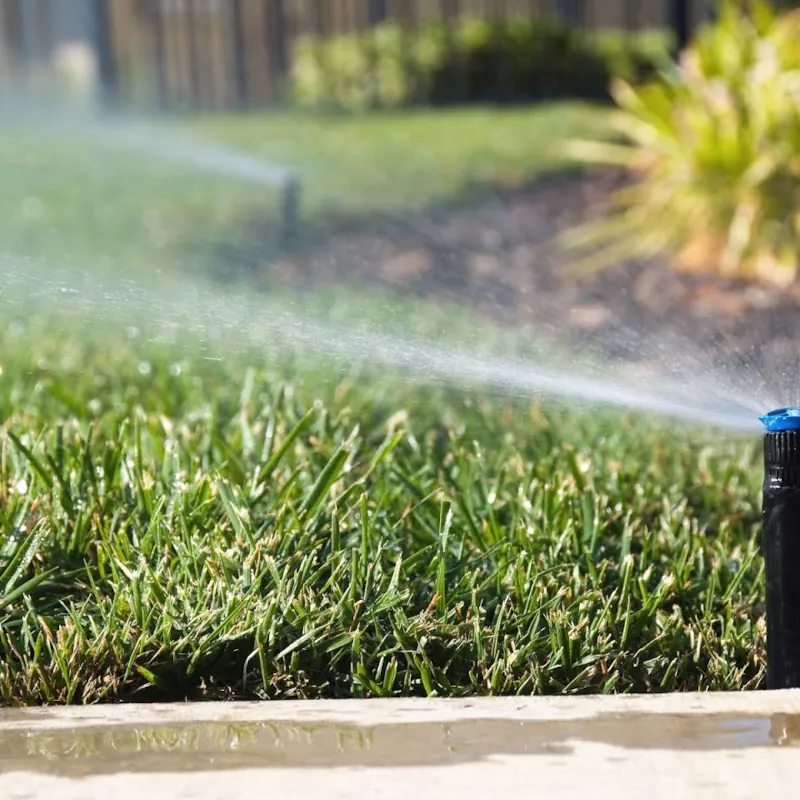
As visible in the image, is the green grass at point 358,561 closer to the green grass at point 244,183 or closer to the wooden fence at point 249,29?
the green grass at point 244,183

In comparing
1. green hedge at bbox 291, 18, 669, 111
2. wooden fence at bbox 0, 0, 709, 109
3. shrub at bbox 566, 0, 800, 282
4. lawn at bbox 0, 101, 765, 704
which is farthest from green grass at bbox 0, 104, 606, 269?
lawn at bbox 0, 101, 765, 704

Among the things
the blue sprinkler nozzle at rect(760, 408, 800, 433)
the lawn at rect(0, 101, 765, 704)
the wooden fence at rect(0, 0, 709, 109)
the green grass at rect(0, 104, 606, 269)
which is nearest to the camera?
the blue sprinkler nozzle at rect(760, 408, 800, 433)

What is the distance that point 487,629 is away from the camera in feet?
7.45

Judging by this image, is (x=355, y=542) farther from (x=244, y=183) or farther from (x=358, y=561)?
(x=244, y=183)

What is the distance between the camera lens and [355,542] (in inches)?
100

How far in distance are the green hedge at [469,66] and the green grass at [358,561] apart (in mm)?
10129

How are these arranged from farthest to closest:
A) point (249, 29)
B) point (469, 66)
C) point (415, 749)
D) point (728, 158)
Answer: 1. point (249, 29)
2. point (469, 66)
3. point (728, 158)
4. point (415, 749)

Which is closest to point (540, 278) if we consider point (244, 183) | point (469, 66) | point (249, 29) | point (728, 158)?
point (728, 158)

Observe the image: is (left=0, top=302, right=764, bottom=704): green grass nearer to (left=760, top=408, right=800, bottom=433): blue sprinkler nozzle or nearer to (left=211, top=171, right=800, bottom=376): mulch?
(left=760, top=408, right=800, bottom=433): blue sprinkler nozzle

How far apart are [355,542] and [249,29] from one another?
13.3 m

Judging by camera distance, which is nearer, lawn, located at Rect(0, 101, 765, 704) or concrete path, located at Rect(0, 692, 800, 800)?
concrete path, located at Rect(0, 692, 800, 800)

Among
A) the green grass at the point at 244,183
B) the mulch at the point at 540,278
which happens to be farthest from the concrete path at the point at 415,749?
the green grass at the point at 244,183

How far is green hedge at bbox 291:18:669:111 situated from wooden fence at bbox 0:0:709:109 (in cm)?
127

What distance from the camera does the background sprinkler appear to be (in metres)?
2.10
